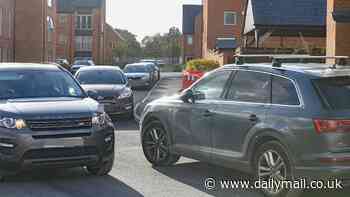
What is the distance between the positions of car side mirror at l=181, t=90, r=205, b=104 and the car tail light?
225 centimetres

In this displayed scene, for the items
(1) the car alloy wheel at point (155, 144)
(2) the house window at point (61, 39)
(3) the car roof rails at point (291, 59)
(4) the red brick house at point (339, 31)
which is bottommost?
(1) the car alloy wheel at point (155, 144)

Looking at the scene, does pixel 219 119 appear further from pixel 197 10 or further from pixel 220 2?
pixel 197 10

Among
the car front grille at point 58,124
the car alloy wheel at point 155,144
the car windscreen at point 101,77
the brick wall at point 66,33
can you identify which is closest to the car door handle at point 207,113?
the car alloy wheel at point 155,144

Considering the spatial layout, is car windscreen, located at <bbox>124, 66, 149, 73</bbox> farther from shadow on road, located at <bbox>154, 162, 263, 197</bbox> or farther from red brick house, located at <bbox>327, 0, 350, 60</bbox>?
shadow on road, located at <bbox>154, 162, 263, 197</bbox>

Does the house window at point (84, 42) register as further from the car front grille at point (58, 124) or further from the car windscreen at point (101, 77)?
the car front grille at point (58, 124)

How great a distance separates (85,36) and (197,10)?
54.8ft

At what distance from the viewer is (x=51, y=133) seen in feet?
26.5

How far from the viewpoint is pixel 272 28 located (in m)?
25.7

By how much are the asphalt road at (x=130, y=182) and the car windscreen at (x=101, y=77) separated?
27.4 feet

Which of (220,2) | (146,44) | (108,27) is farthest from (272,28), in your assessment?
(146,44)

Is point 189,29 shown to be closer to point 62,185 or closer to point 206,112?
point 206,112

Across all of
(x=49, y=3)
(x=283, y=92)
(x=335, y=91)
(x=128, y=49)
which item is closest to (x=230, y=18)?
(x=49, y=3)

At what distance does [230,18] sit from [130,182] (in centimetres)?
5312

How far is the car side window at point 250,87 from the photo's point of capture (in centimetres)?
786
